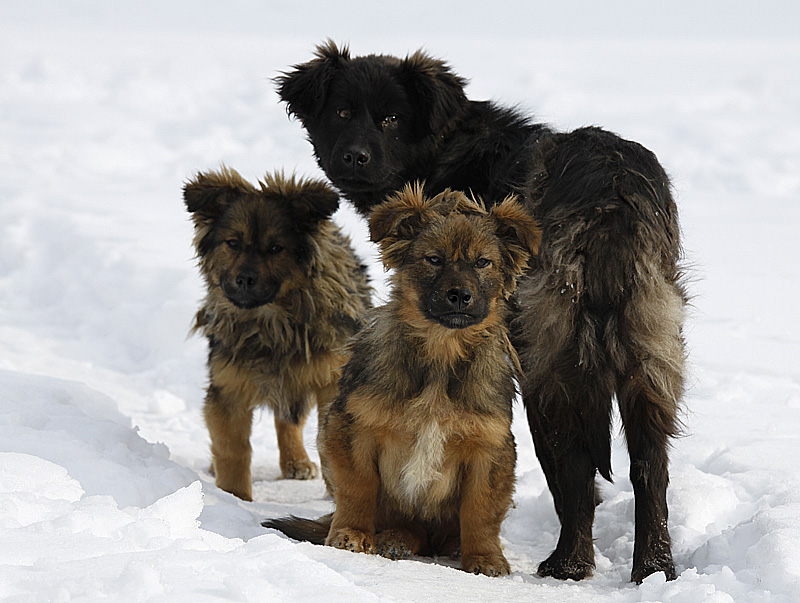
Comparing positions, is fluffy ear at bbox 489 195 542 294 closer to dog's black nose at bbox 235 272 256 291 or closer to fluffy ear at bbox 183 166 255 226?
dog's black nose at bbox 235 272 256 291

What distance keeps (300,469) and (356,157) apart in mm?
2266

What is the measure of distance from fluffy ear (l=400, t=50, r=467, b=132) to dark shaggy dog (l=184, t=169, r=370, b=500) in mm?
743

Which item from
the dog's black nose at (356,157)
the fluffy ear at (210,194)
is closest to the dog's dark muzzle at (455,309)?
the dog's black nose at (356,157)

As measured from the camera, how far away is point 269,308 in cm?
541

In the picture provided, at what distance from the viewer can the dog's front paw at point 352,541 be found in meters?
3.84

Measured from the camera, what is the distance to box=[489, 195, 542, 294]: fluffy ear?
383 cm

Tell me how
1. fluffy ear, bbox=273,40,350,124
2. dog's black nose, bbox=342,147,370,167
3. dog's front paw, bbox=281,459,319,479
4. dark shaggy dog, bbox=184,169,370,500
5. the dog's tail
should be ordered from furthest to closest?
dog's front paw, bbox=281,459,319,479 → fluffy ear, bbox=273,40,350,124 → dark shaggy dog, bbox=184,169,370,500 → dog's black nose, bbox=342,147,370,167 → the dog's tail

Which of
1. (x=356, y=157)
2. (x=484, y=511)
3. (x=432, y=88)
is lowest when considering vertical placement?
(x=484, y=511)

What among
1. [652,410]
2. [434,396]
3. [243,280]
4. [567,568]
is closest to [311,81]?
[243,280]

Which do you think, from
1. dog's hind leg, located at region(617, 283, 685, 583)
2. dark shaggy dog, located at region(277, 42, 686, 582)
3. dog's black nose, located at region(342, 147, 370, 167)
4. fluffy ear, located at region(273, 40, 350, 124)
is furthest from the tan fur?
fluffy ear, located at region(273, 40, 350, 124)

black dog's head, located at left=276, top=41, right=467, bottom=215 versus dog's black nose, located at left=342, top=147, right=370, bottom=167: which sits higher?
black dog's head, located at left=276, top=41, right=467, bottom=215

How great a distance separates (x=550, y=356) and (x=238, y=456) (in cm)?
232

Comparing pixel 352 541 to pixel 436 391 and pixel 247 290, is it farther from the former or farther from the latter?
pixel 247 290

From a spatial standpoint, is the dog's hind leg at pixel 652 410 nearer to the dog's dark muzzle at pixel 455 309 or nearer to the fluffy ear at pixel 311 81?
the dog's dark muzzle at pixel 455 309
